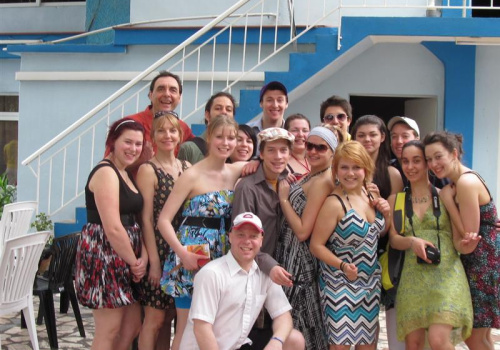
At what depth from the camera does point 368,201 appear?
3932mm

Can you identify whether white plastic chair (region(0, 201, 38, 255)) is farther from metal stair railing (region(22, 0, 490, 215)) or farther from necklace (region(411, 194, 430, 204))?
necklace (region(411, 194, 430, 204))

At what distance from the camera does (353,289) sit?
380 centimetres

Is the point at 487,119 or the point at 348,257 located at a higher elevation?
the point at 487,119

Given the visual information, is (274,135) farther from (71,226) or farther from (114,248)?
(71,226)

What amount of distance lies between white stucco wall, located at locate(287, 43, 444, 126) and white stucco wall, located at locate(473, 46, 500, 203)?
0.47 metres

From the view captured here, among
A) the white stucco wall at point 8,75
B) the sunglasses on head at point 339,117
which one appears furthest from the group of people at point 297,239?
the white stucco wall at point 8,75

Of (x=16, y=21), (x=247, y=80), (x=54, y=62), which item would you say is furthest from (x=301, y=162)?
(x=16, y=21)

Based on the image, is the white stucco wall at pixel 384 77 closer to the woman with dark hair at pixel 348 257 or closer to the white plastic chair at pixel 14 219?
the white plastic chair at pixel 14 219

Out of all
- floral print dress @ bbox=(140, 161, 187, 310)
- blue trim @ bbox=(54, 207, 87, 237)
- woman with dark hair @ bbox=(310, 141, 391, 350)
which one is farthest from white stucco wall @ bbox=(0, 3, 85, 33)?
woman with dark hair @ bbox=(310, 141, 391, 350)

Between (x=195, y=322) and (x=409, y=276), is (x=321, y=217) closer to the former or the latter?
(x=409, y=276)

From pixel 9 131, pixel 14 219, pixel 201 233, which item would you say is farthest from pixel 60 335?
pixel 9 131

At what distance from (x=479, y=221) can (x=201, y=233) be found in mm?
1610

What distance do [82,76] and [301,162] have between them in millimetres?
4421

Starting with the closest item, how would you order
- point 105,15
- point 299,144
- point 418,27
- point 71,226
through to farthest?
point 299,144
point 418,27
point 71,226
point 105,15
